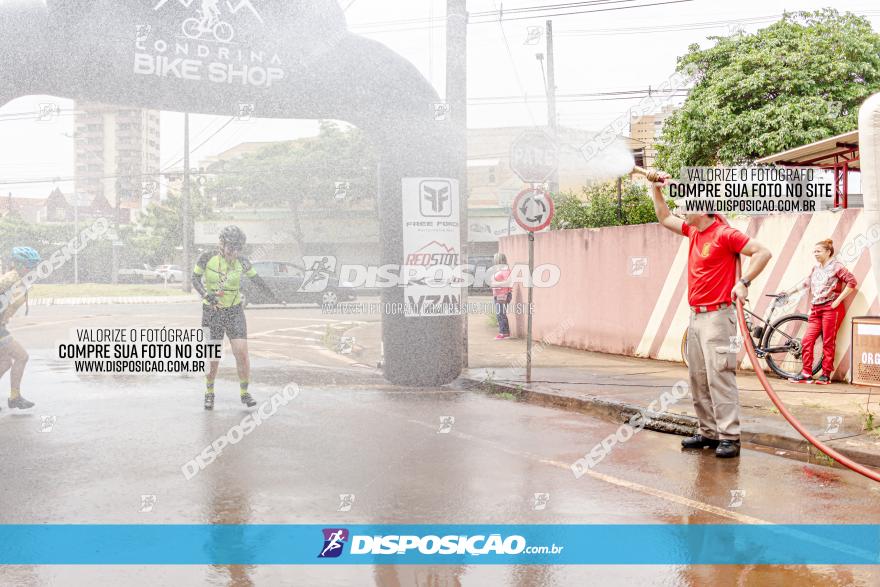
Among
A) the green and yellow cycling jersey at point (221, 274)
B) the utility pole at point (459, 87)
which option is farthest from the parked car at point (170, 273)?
the green and yellow cycling jersey at point (221, 274)

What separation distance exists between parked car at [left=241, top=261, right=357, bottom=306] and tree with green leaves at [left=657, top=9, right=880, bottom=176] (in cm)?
1173

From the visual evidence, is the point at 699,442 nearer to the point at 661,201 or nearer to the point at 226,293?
the point at 661,201

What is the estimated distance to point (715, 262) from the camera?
22.5 ft

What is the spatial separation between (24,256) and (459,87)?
228 inches

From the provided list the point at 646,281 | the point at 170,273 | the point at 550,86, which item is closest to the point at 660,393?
the point at 646,281

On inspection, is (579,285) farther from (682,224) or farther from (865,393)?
(682,224)

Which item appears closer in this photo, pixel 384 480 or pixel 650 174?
pixel 384 480

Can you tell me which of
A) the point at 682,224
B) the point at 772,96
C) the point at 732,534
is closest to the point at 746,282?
the point at 682,224

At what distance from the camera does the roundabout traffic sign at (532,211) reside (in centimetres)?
1076

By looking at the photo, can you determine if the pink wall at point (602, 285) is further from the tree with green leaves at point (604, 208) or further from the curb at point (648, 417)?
the curb at point (648, 417)

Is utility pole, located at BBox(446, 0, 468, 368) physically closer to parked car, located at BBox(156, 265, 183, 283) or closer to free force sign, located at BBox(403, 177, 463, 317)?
free force sign, located at BBox(403, 177, 463, 317)

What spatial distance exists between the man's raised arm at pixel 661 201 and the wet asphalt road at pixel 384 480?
6.41 ft

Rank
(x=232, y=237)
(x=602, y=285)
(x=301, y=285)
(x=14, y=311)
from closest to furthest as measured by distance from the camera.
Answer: (x=14, y=311), (x=232, y=237), (x=602, y=285), (x=301, y=285)

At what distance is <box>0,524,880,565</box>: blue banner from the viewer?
4.38 metres
